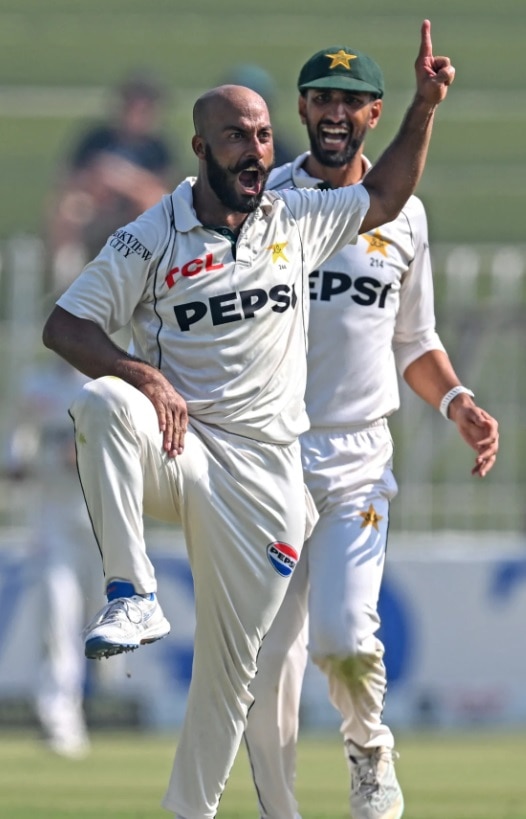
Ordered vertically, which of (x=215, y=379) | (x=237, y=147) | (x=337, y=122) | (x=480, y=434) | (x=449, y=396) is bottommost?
(x=480, y=434)

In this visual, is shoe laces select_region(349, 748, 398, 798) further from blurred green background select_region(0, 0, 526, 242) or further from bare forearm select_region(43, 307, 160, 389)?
blurred green background select_region(0, 0, 526, 242)

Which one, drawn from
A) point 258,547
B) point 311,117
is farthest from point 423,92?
point 258,547

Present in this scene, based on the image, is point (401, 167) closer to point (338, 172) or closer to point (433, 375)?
point (338, 172)

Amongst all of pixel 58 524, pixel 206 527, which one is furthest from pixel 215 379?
pixel 58 524

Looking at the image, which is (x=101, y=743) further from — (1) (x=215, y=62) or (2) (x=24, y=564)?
(1) (x=215, y=62)

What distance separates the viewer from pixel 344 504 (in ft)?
22.9

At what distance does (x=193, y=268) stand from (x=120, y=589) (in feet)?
3.53

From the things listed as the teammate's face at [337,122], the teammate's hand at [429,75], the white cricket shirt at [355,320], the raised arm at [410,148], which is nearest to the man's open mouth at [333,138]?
the teammate's face at [337,122]

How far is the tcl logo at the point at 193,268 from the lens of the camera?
19.7ft

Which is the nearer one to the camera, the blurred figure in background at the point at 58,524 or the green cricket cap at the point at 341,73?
the green cricket cap at the point at 341,73

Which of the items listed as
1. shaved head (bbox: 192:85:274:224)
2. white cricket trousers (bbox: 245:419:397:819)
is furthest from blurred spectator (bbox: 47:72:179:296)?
shaved head (bbox: 192:85:274:224)

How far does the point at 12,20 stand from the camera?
2048cm

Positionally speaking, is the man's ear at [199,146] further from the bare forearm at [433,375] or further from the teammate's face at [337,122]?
the bare forearm at [433,375]

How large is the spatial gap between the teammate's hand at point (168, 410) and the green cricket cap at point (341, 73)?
1613 mm
